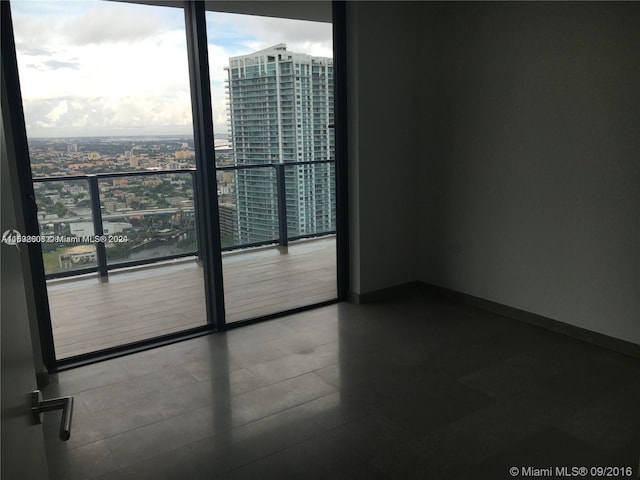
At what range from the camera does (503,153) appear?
3.97 meters

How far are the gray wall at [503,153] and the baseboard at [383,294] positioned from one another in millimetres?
74

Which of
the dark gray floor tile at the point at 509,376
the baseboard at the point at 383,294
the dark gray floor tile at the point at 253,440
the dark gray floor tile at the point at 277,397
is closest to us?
the dark gray floor tile at the point at 253,440

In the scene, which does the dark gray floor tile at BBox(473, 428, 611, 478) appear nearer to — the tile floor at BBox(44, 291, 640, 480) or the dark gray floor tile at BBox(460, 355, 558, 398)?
the tile floor at BBox(44, 291, 640, 480)

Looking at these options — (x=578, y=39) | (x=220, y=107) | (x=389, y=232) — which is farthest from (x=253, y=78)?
(x=578, y=39)

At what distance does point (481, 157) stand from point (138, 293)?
3285 millimetres

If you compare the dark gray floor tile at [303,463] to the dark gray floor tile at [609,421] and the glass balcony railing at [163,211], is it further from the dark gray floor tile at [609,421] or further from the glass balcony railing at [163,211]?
the glass balcony railing at [163,211]

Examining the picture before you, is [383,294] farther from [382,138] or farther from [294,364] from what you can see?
[294,364]

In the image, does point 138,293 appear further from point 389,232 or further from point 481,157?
point 481,157

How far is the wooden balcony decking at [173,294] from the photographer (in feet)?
13.5

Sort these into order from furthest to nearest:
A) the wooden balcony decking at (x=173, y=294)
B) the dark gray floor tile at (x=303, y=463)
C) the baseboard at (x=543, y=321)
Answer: the wooden balcony decking at (x=173, y=294) < the baseboard at (x=543, y=321) < the dark gray floor tile at (x=303, y=463)

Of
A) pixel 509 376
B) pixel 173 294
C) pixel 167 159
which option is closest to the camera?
→ pixel 509 376

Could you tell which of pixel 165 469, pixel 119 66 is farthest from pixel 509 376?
pixel 119 66

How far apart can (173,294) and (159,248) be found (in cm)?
52

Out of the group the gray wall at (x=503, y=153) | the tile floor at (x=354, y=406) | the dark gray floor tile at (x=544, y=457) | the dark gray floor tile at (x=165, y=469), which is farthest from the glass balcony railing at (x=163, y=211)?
the dark gray floor tile at (x=544, y=457)
